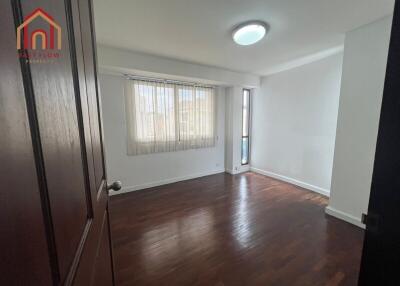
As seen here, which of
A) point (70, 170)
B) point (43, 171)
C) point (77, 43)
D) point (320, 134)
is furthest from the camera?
point (320, 134)

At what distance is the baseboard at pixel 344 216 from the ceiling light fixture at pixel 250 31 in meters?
2.52

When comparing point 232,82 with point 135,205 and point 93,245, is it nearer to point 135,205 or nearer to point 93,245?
point 135,205

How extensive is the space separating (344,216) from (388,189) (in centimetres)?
237

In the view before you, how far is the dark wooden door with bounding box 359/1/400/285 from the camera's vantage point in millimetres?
585

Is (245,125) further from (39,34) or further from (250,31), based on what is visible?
(39,34)

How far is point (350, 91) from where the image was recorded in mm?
2236

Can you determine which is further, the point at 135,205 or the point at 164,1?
the point at 135,205

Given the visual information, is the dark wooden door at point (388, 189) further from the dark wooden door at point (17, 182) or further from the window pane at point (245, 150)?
the window pane at point (245, 150)

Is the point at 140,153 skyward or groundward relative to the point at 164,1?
groundward

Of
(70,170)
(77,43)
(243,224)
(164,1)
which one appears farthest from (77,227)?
(243,224)

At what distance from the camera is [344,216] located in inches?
94.9

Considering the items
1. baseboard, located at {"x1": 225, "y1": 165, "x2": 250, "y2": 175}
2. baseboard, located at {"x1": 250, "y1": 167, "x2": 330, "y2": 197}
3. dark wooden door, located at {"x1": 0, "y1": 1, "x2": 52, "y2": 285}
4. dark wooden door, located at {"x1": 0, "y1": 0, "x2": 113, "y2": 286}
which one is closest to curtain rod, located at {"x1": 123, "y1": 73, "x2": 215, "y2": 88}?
baseboard, located at {"x1": 225, "y1": 165, "x2": 250, "y2": 175}

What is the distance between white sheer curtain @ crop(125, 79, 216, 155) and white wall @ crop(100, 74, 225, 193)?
0.13 metres

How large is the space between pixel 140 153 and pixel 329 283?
3091 mm
